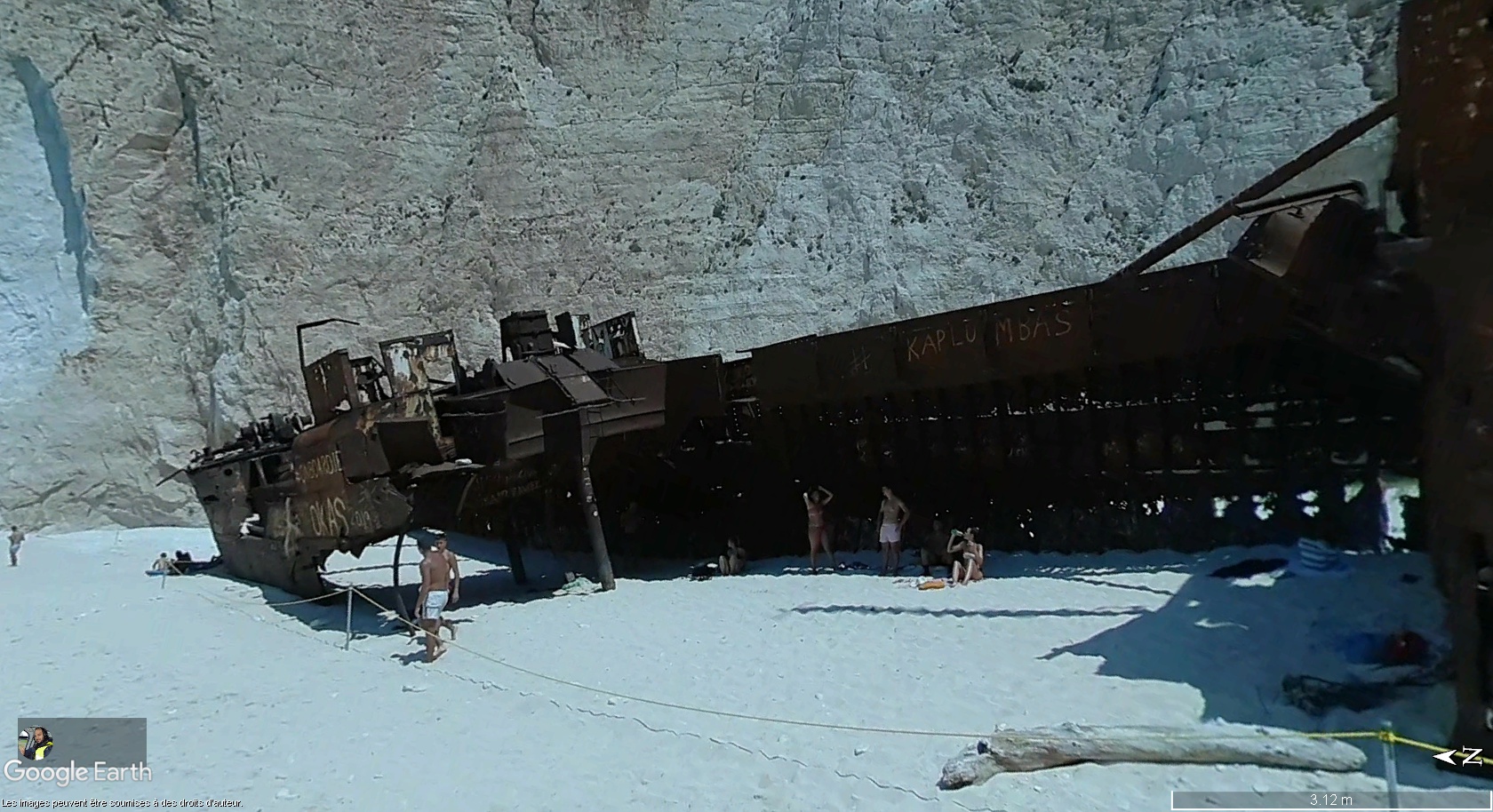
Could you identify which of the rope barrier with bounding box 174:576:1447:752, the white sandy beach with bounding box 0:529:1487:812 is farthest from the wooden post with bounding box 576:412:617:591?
the rope barrier with bounding box 174:576:1447:752

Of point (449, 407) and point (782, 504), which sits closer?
point (449, 407)

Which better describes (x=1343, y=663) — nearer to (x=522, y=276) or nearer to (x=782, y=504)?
(x=782, y=504)

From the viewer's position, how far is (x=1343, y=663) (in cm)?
601

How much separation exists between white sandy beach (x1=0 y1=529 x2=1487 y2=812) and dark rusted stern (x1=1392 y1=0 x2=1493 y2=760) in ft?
2.03

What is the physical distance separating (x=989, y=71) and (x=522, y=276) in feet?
51.0

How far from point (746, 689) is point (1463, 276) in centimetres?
515

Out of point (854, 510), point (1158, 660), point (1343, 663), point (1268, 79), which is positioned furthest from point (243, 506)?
point (1268, 79)

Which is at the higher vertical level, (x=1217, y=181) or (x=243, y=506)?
(x=1217, y=181)

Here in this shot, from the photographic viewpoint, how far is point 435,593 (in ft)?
31.5

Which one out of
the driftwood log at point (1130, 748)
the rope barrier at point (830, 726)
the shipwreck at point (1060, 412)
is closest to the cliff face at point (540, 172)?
the shipwreck at point (1060, 412)

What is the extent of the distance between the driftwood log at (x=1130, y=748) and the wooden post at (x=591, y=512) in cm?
754

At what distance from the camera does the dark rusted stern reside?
14.8 ft

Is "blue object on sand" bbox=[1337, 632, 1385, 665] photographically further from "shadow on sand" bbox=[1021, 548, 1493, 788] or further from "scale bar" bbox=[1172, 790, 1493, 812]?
"scale bar" bbox=[1172, 790, 1493, 812]

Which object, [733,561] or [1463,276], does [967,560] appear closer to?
[733,561]
